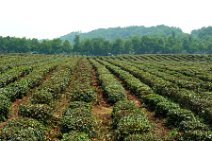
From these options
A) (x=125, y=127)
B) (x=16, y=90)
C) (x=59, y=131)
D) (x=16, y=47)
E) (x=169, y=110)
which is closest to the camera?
(x=125, y=127)

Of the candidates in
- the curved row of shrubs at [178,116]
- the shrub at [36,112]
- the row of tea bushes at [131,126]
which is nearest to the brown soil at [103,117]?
the row of tea bushes at [131,126]

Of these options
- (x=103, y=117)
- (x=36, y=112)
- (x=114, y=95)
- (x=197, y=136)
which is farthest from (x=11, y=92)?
(x=197, y=136)

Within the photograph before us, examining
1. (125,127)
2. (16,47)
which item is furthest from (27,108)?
(16,47)

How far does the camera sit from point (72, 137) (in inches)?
640

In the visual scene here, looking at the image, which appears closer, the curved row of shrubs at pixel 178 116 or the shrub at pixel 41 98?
the curved row of shrubs at pixel 178 116

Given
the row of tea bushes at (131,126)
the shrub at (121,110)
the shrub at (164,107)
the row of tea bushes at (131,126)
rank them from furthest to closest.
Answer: the shrub at (164,107) → the shrub at (121,110) → the row of tea bushes at (131,126) → the row of tea bushes at (131,126)

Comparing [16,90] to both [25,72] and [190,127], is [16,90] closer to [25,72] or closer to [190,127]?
[190,127]

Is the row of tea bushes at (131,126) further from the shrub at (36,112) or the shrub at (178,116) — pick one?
the shrub at (36,112)

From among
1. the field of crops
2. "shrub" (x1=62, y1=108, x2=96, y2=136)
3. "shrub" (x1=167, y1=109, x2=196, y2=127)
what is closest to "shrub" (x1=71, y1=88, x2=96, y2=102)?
the field of crops

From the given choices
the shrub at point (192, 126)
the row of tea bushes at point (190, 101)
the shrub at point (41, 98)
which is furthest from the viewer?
the shrub at point (41, 98)

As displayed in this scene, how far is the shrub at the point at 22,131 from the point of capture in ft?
49.2

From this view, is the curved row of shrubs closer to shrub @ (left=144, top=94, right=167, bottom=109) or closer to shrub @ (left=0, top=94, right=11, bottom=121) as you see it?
shrub @ (left=144, top=94, right=167, bottom=109)

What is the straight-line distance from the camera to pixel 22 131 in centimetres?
1556

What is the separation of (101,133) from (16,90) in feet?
35.4
